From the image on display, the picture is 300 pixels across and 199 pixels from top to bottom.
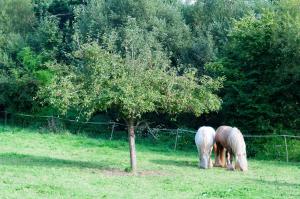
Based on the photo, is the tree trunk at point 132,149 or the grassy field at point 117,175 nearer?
the grassy field at point 117,175

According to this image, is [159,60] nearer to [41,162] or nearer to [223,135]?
[223,135]

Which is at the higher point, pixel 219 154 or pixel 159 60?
pixel 159 60

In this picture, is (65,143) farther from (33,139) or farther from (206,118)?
(206,118)

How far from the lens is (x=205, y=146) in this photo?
20.5 metres

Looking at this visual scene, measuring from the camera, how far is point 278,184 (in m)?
16.3

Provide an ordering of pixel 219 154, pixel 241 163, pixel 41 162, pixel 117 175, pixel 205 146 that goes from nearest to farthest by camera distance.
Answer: pixel 117 175 → pixel 41 162 → pixel 241 163 → pixel 205 146 → pixel 219 154

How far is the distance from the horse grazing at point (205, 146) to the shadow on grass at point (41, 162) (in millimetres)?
3434

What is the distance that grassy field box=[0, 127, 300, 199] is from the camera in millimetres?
13641

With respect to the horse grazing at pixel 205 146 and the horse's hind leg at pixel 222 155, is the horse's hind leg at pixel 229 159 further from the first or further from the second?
the horse grazing at pixel 205 146

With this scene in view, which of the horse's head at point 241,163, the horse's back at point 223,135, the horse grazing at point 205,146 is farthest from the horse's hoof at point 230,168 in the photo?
the horse's back at point 223,135

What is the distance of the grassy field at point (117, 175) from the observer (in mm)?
13641

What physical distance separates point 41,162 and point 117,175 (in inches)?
138

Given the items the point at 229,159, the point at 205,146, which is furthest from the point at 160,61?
the point at 229,159

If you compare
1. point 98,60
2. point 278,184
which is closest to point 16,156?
point 98,60
